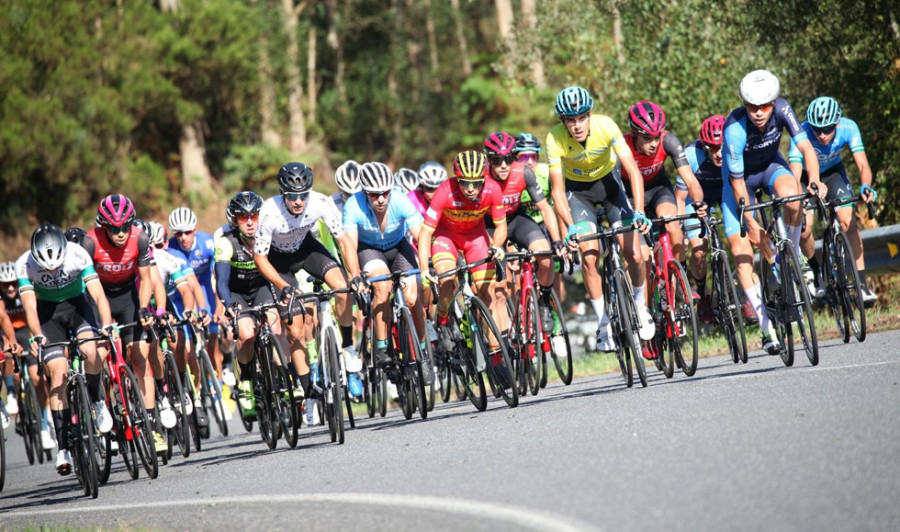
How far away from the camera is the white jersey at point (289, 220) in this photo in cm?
1104

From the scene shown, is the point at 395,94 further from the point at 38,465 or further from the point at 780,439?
the point at 780,439

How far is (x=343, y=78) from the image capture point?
163 ft

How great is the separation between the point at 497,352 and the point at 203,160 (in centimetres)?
3247

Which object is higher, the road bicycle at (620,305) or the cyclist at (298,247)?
the cyclist at (298,247)

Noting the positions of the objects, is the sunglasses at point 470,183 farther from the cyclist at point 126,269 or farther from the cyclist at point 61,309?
the cyclist at point 61,309

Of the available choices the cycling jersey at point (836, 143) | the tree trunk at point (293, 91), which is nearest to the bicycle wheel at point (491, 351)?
the cycling jersey at point (836, 143)

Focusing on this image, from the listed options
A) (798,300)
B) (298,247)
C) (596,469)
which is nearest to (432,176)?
(298,247)

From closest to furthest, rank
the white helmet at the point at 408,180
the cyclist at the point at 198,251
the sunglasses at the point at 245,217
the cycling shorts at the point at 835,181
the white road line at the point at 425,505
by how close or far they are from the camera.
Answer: the white road line at the point at 425,505
the cycling shorts at the point at 835,181
the sunglasses at the point at 245,217
the white helmet at the point at 408,180
the cyclist at the point at 198,251

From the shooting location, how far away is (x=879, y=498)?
551cm

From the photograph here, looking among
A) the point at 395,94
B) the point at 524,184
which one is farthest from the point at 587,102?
the point at 395,94

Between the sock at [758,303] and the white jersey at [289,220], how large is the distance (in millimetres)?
3740

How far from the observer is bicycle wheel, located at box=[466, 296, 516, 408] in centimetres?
1022

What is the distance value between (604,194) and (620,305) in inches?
74.2

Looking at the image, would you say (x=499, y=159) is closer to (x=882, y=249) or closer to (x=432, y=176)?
(x=432, y=176)
